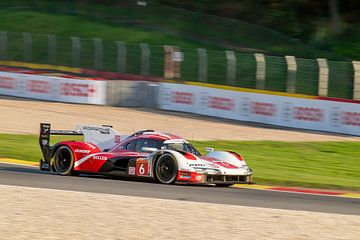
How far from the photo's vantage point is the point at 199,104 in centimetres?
3067

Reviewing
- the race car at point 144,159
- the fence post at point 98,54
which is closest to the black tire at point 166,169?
the race car at point 144,159

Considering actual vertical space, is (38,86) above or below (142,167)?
above

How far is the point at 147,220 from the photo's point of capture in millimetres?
10289

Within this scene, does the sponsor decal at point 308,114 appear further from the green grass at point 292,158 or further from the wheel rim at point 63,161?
the wheel rim at point 63,161

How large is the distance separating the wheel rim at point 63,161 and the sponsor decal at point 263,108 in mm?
13402

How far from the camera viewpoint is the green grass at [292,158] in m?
17.1

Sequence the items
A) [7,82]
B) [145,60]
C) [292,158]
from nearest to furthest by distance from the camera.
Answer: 1. [292,158]
2. [7,82]
3. [145,60]

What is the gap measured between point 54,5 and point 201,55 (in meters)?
23.0

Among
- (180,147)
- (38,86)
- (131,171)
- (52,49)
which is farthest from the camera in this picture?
(52,49)

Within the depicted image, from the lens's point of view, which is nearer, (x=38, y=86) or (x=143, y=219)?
(x=143, y=219)

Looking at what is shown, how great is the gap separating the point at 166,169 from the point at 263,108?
1406 centimetres

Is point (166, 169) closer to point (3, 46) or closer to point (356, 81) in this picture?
point (356, 81)

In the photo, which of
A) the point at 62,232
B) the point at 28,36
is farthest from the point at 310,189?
the point at 28,36

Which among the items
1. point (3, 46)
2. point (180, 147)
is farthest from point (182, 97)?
point (180, 147)
